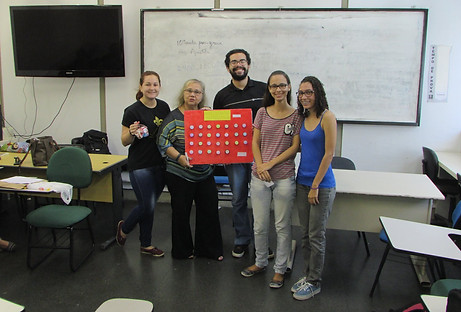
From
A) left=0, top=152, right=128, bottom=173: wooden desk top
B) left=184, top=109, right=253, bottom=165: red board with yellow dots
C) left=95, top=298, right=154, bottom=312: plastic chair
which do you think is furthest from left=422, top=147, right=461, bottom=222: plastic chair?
left=95, top=298, right=154, bottom=312: plastic chair

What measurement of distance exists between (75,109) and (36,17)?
1176 mm

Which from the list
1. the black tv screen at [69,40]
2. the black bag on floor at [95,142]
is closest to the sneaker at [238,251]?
the black bag on floor at [95,142]

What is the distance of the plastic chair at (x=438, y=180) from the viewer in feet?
12.1

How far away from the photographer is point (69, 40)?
456cm

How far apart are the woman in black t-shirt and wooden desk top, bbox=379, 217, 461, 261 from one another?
1724mm

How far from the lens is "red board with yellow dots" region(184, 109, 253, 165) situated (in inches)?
111

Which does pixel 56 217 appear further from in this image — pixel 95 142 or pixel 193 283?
pixel 95 142

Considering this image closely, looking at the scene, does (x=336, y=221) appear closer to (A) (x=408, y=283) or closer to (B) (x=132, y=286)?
(A) (x=408, y=283)

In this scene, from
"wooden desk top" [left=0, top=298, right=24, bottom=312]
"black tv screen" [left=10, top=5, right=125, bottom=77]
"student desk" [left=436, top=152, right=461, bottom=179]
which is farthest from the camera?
"black tv screen" [left=10, top=5, right=125, bottom=77]

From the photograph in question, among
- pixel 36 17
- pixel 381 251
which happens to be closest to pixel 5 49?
pixel 36 17

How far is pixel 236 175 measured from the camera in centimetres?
303

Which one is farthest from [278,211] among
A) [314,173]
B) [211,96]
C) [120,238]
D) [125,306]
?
[211,96]

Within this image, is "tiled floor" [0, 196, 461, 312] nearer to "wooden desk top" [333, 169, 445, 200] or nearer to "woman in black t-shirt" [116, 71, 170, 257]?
"woman in black t-shirt" [116, 71, 170, 257]

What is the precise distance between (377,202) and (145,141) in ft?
5.99
